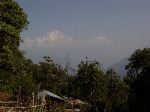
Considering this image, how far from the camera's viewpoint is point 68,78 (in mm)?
74438

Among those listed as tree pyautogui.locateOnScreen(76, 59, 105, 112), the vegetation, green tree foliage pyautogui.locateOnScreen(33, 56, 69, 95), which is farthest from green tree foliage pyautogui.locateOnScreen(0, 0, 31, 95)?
green tree foliage pyautogui.locateOnScreen(33, 56, 69, 95)

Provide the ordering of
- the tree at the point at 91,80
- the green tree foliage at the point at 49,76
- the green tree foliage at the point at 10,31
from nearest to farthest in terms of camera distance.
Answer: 1. the green tree foliage at the point at 10,31
2. the tree at the point at 91,80
3. the green tree foliage at the point at 49,76

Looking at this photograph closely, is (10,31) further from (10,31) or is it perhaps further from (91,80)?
(91,80)

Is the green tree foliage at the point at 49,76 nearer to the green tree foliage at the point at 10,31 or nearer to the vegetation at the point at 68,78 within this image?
the vegetation at the point at 68,78

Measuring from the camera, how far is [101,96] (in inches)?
2130

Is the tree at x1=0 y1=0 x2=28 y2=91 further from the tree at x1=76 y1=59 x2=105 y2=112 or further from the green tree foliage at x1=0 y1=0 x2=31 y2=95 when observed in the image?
the tree at x1=76 y1=59 x2=105 y2=112

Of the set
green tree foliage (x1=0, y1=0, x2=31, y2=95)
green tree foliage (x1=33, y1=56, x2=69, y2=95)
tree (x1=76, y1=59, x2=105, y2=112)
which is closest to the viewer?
green tree foliage (x1=0, y1=0, x2=31, y2=95)

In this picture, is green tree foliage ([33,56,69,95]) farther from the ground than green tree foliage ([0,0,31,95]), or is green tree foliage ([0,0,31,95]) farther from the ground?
green tree foliage ([33,56,69,95])

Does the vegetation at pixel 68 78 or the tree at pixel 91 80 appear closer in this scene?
the vegetation at pixel 68 78

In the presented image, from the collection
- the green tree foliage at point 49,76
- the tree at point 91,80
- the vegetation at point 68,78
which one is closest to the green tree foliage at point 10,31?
the vegetation at point 68,78

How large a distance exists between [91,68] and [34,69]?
19310mm

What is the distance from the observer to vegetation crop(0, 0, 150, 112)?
29.6 meters

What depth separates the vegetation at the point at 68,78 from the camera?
2962cm

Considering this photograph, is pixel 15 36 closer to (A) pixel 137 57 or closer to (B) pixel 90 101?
(B) pixel 90 101
